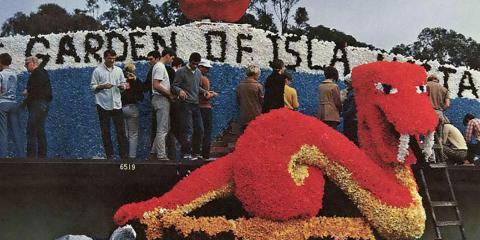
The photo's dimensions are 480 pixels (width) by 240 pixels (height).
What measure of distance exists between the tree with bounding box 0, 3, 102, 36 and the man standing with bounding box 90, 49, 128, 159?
99.9ft

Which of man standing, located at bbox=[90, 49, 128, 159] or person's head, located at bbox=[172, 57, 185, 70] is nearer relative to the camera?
man standing, located at bbox=[90, 49, 128, 159]

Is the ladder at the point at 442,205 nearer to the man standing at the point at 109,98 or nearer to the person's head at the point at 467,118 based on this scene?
the man standing at the point at 109,98

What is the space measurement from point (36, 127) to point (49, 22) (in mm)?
33714

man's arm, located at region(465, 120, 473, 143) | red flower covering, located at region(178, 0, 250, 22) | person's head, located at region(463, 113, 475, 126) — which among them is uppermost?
red flower covering, located at region(178, 0, 250, 22)

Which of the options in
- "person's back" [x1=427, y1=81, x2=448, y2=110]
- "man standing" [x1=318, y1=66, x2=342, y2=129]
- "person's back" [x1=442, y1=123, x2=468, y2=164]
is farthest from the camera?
"person's back" [x1=427, y1=81, x2=448, y2=110]

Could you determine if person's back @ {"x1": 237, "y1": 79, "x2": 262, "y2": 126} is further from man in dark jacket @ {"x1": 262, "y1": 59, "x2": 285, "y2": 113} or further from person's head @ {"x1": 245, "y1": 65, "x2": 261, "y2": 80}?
man in dark jacket @ {"x1": 262, "y1": 59, "x2": 285, "y2": 113}

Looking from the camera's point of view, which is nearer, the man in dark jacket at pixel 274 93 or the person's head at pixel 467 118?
the man in dark jacket at pixel 274 93

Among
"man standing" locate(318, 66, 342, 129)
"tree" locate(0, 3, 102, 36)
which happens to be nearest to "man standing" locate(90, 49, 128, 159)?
"man standing" locate(318, 66, 342, 129)

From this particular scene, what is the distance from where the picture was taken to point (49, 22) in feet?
137

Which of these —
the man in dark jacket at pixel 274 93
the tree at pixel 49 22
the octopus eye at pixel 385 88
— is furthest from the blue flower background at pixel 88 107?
the tree at pixel 49 22

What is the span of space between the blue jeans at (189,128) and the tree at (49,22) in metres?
30.8

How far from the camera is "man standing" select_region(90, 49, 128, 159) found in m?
9.64

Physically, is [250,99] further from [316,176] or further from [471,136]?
[471,136]

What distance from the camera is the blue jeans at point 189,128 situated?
9.67 m
